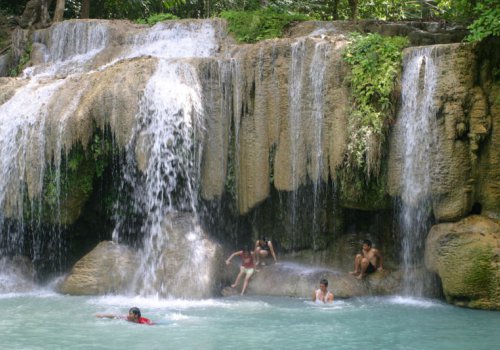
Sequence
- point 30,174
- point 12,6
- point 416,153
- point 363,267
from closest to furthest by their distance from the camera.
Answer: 1. point 416,153
2. point 363,267
3. point 30,174
4. point 12,6

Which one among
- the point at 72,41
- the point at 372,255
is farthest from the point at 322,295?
the point at 72,41

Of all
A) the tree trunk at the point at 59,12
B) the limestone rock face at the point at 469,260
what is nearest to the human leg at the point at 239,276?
the limestone rock face at the point at 469,260

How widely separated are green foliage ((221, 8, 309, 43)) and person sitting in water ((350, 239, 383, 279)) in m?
7.66

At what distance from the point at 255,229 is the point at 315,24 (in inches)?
267

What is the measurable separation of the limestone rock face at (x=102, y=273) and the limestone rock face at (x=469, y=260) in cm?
623

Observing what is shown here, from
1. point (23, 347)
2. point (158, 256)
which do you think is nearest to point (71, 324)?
point (23, 347)

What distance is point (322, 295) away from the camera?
1298 centimetres

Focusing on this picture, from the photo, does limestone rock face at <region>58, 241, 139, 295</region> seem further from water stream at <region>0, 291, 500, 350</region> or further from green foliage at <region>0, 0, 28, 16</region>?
green foliage at <region>0, 0, 28, 16</region>

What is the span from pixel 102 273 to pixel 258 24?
30.6 feet

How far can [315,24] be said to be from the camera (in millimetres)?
19234

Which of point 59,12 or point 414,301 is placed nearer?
point 414,301

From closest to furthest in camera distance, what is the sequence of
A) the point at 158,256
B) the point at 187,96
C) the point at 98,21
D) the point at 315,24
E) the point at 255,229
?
the point at 158,256 → the point at 187,96 → the point at 255,229 → the point at 315,24 → the point at 98,21

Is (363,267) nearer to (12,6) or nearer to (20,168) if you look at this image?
(20,168)

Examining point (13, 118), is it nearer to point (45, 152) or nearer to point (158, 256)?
point (45, 152)
